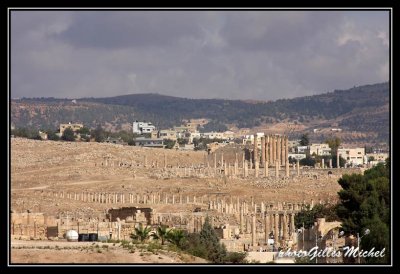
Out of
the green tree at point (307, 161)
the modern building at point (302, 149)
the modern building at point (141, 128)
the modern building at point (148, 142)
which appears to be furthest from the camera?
the modern building at point (141, 128)


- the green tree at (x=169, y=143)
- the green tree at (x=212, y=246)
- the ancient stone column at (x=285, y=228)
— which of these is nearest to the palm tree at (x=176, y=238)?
the green tree at (x=212, y=246)

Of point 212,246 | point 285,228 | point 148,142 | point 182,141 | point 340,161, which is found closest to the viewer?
point 212,246

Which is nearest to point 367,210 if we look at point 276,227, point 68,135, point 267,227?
point 276,227

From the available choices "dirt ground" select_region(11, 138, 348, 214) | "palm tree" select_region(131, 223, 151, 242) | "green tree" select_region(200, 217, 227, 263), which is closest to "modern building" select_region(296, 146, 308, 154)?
"dirt ground" select_region(11, 138, 348, 214)

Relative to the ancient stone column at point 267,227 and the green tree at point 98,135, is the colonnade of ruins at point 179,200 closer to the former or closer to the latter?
the ancient stone column at point 267,227

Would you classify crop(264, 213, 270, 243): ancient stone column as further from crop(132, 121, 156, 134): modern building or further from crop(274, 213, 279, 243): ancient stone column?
crop(132, 121, 156, 134): modern building

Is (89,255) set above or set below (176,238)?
below

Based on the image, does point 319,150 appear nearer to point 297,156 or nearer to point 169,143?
point 297,156

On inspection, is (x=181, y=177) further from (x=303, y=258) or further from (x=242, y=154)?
(x=303, y=258)

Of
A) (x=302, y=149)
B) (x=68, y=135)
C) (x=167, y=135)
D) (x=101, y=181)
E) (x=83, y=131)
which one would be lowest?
(x=101, y=181)
